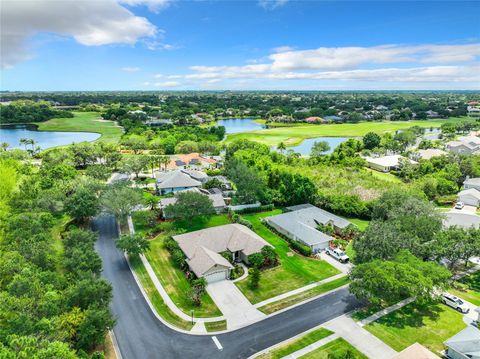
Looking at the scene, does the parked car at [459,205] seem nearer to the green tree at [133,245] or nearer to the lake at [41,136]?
the green tree at [133,245]

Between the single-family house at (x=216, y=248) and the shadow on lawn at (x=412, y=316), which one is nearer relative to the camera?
the shadow on lawn at (x=412, y=316)

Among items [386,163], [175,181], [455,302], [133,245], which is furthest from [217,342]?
[386,163]

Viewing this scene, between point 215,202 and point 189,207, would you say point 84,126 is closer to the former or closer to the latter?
point 215,202

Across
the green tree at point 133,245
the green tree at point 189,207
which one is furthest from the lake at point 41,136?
the green tree at point 133,245

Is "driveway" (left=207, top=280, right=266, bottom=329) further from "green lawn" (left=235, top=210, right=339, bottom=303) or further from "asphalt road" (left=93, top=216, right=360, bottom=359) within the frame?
"asphalt road" (left=93, top=216, right=360, bottom=359)

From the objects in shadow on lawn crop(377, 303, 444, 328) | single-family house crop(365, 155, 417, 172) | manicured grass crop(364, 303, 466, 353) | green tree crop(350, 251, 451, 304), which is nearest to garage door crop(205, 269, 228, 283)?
green tree crop(350, 251, 451, 304)

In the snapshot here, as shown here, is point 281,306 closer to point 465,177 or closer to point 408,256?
point 408,256
